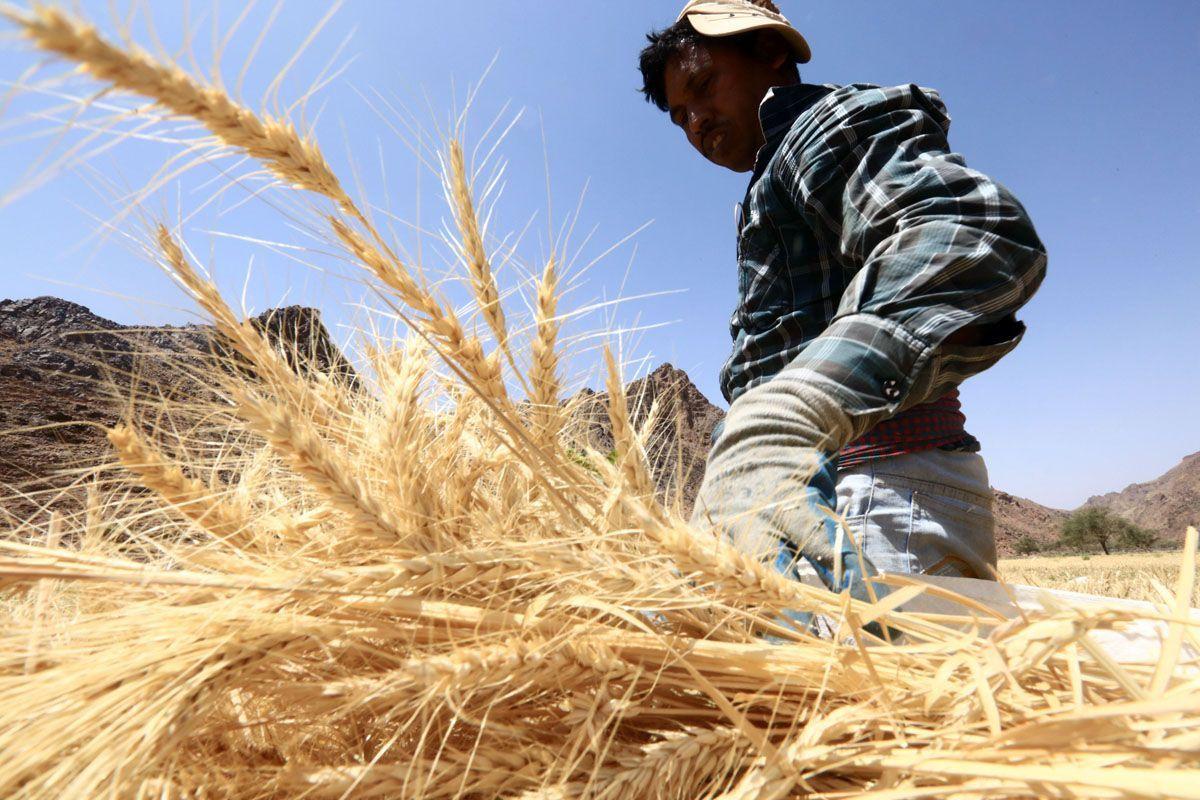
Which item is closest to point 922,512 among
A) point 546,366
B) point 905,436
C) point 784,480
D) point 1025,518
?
point 905,436

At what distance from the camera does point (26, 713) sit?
1.30 ft

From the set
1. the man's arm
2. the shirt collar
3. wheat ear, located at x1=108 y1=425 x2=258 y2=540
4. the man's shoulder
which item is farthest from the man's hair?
wheat ear, located at x1=108 y1=425 x2=258 y2=540

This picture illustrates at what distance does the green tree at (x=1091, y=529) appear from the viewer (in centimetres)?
2133

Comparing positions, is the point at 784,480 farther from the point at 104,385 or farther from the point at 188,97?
the point at 104,385

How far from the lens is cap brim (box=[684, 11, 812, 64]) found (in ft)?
4.77

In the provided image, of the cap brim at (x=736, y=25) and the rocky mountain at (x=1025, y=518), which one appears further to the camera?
the rocky mountain at (x=1025, y=518)

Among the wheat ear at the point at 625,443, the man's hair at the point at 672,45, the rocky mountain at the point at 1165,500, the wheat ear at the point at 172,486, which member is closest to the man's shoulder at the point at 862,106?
the man's hair at the point at 672,45

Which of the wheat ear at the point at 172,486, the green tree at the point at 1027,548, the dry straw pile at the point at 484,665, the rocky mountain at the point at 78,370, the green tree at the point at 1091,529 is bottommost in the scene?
the green tree at the point at 1027,548

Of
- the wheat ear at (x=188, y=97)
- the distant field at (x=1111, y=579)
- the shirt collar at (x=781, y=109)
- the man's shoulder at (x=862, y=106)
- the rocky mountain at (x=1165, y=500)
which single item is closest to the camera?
the wheat ear at (x=188, y=97)

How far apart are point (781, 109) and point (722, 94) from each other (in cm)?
38

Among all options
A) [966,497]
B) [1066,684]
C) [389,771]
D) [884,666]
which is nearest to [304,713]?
[389,771]

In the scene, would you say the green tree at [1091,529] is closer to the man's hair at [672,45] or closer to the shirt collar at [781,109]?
the man's hair at [672,45]

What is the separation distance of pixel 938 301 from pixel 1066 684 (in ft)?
1.60

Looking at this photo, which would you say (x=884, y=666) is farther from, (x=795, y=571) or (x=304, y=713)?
(x=304, y=713)
